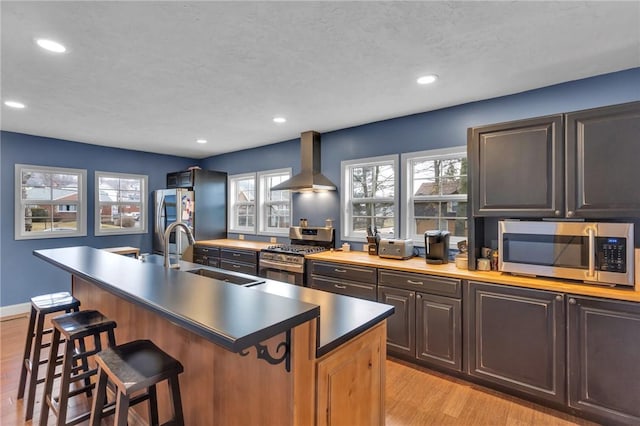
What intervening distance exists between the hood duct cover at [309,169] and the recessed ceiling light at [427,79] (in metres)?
1.81

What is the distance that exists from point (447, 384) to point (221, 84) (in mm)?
3210

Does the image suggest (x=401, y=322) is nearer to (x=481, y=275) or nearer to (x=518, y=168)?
(x=481, y=275)

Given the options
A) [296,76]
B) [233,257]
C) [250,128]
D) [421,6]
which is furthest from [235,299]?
[233,257]

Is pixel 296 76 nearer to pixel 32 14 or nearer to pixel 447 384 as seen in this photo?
pixel 32 14

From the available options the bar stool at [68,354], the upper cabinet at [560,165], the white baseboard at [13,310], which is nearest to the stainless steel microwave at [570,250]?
the upper cabinet at [560,165]

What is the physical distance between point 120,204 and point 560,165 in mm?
6056

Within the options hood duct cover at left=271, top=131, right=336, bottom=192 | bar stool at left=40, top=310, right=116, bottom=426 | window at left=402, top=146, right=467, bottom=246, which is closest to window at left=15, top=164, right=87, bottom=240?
hood duct cover at left=271, top=131, right=336, bottom=192

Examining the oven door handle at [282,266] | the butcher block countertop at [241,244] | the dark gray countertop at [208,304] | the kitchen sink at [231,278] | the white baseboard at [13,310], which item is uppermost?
the dark gray countertop at [208,304]

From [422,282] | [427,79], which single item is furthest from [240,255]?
[427,79]

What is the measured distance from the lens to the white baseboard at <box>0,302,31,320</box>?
4.09 meters

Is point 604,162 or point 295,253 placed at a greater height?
point 604,162

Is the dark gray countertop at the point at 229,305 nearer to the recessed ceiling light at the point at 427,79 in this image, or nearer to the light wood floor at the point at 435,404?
the light wood floor at the point at 435,404

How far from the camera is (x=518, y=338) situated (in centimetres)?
231

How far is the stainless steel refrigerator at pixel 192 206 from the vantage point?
16.8ft
